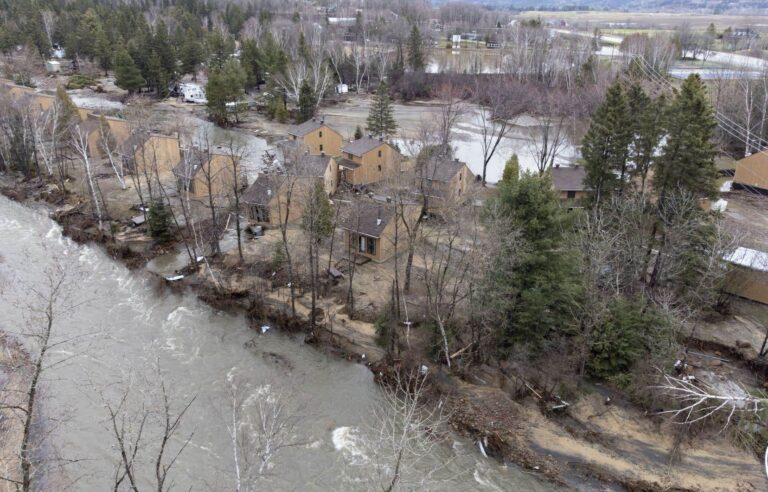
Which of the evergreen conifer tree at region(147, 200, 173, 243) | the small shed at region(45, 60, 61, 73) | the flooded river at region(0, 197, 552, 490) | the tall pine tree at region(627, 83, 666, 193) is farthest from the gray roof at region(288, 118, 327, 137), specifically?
the small shed at region(45, 60, 61, 73)

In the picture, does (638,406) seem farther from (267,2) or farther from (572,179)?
(267,2)

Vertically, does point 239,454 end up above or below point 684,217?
below

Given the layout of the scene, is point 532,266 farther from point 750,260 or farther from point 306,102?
point 306,102

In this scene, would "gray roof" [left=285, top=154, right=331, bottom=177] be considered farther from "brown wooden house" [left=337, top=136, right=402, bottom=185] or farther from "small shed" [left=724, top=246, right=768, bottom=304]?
"small shed" [left=724, top=246, right=768, bottom=304]

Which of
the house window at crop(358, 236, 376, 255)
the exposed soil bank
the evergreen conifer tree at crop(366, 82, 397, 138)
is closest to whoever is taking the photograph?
the exposed soil bank

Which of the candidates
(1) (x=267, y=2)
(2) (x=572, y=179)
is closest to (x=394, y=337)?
(2) (x=572, y=179)

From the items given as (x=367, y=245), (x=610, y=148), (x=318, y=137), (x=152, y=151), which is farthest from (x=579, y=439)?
(x=152, y=151)

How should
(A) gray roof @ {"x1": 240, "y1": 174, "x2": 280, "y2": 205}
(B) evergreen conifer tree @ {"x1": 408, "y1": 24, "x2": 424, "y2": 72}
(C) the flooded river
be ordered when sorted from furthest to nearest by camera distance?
(B) evergreen conifer tree @ {"x1": 408, "y1": 24, "x2": 424, "y2": 72}, (A) gray roof @ {"x1": 240, "y1": 174, "x2": 280, "y2": 205}, (C) the flooded river
